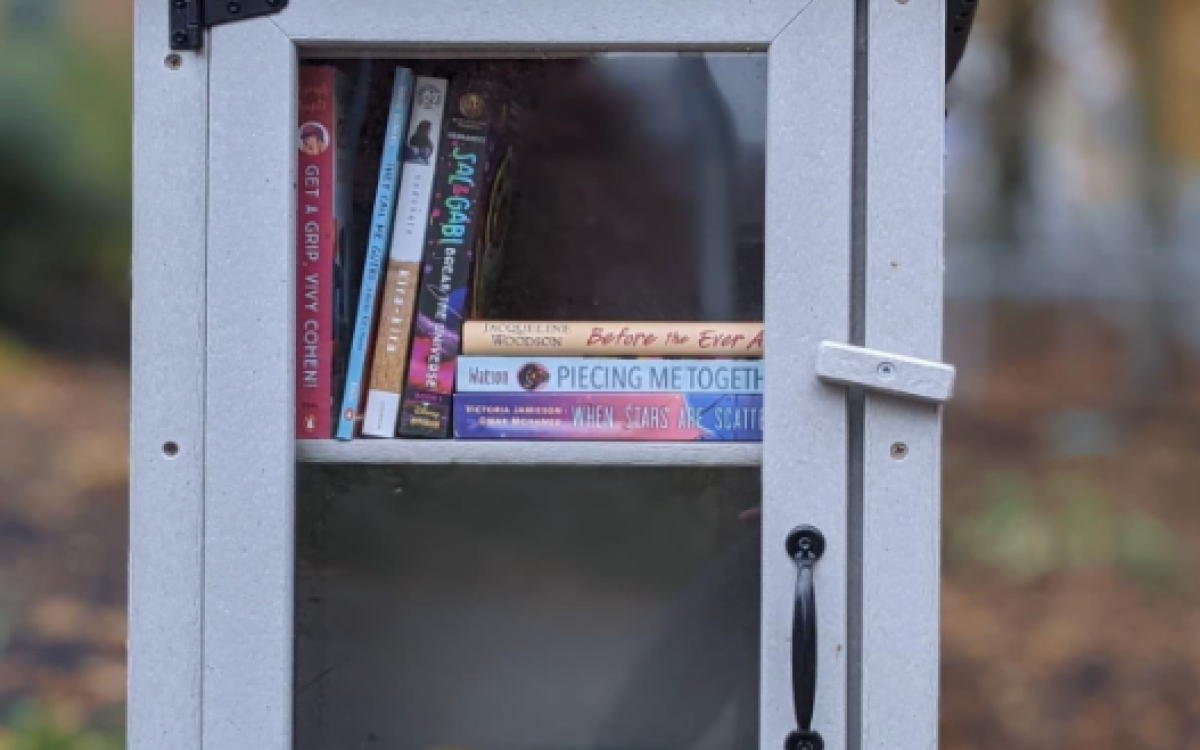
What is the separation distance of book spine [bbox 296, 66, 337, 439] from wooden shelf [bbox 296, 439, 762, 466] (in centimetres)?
3

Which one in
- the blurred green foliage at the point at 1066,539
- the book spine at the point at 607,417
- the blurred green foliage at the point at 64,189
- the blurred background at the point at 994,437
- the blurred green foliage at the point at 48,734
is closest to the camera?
the book spine at the point at 607,417

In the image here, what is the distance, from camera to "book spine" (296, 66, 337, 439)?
5.50ft

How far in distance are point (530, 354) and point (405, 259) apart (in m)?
0.19

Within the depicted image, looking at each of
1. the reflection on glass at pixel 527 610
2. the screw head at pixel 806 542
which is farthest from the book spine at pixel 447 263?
the screw head at pixel 806 542

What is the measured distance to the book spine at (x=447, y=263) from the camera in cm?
169


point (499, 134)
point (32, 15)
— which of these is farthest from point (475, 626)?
point (32, 15)

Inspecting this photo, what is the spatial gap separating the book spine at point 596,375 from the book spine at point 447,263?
33 millimetres

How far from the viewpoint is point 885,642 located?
5.22 feet

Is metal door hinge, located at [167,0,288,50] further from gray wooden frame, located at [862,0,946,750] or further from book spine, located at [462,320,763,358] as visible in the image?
gray wooden frame, located at [862,0,946,750]

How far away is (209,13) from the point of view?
63.5 inches

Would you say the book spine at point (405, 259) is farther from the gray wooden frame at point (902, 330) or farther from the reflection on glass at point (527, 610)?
the gray wooden frame at point (902, 330)

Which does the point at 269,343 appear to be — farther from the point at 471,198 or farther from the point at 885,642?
the point at 885,642

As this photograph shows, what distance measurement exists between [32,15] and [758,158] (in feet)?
23.8

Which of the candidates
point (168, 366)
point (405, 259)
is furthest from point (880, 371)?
point (168, 366)
